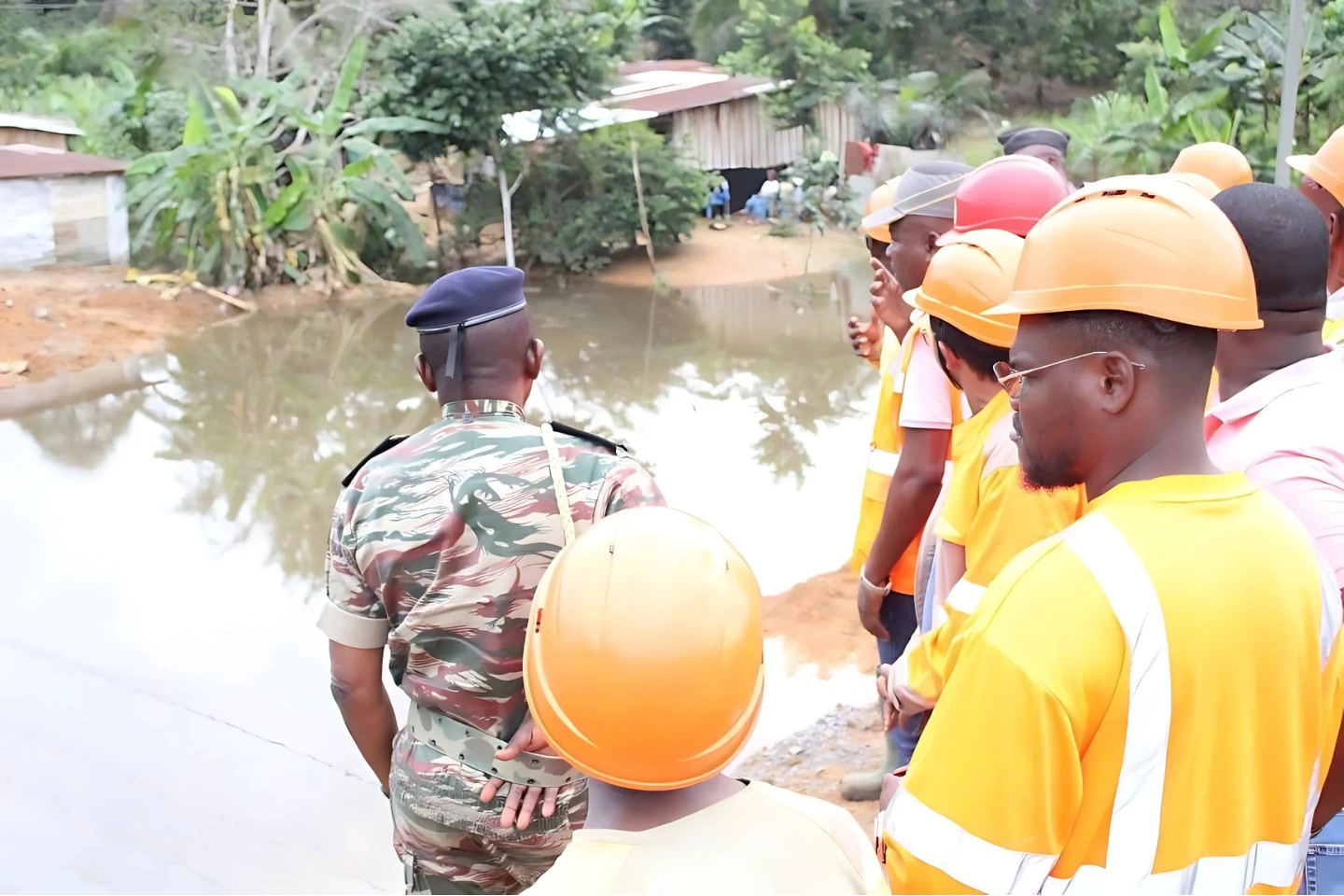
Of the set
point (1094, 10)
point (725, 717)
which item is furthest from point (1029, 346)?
point (1094, 10)

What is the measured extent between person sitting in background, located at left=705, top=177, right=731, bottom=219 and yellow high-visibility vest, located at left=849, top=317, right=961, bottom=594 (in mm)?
18820

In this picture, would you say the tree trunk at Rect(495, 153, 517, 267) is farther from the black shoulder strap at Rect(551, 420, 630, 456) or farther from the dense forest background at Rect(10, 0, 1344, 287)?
the black shoulder strap at Rect(551, 420, 630, 456)

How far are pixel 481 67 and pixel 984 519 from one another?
50.0 feet

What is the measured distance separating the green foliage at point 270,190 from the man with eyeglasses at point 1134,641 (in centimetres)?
1525

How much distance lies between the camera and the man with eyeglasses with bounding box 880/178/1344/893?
119 centimetres

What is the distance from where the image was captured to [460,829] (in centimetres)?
213

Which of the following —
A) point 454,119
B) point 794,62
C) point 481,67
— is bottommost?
point 454,119

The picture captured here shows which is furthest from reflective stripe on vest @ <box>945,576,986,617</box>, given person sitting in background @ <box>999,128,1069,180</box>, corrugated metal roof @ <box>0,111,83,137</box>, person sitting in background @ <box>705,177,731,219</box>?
corrugated metal roof @ <box>0,111,83,137</box>

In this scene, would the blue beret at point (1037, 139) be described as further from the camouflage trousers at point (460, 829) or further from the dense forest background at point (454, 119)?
the dense forest background at point (454, 119)

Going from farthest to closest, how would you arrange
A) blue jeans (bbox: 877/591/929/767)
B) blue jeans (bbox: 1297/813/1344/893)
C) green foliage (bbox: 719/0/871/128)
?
1. green foliage (bbox: 719/0/871/128)
2. blue jeans (bbox: 877/591/929/767)
3. blue jeans (bbox: 1297/813/1344/893)

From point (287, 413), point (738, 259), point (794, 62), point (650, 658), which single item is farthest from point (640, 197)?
point (650, 658)

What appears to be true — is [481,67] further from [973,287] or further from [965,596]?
[965,596]

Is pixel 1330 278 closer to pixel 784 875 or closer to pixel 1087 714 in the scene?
A: pixel 1087 714

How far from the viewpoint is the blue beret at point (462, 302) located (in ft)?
7.09
